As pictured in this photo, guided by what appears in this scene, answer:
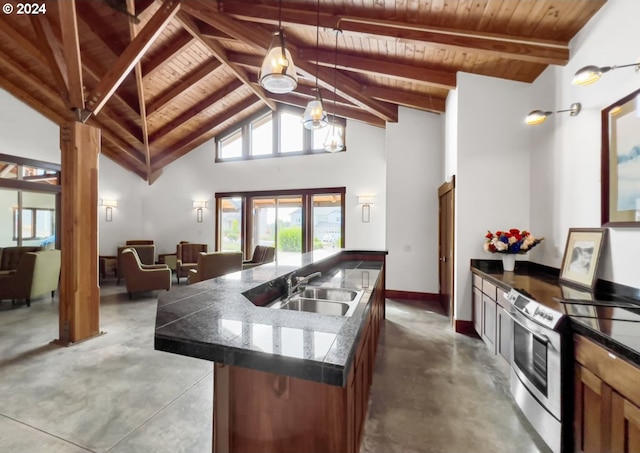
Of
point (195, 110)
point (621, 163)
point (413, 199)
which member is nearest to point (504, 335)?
point (621, 163)

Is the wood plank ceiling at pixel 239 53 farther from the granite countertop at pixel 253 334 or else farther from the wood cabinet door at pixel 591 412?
the wood cabinet door at pixel 591 412

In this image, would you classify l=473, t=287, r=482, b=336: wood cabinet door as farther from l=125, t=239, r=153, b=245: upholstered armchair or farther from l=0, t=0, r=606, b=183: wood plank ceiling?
l=125, t=239, r=153, b=245: upholstered armchair

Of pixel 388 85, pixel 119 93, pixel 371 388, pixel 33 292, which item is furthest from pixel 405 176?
pixel 33 292

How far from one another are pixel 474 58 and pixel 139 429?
15.4 feet

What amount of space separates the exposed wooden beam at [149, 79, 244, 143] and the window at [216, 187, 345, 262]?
1.99 m

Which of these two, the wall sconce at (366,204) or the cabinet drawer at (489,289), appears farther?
the wall sconce at (366,204)

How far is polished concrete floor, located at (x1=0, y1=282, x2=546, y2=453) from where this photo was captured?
179 cm

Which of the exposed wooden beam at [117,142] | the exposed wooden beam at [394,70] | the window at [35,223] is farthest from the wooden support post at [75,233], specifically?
the window at [35,223]

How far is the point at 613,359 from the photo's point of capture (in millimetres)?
1270

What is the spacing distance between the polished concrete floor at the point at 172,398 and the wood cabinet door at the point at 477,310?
0.20 m

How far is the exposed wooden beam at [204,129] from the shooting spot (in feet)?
23.0

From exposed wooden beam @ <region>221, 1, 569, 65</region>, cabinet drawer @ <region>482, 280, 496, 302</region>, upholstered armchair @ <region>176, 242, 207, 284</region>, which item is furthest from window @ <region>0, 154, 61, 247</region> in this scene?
cabinet drawer @ <region>482, 280, 496, 302</region>

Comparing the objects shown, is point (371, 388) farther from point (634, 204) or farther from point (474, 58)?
point (474, 58)

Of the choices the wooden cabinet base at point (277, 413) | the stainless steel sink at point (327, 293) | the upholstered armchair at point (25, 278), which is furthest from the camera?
the upholstered armchair at point (25, 278)
